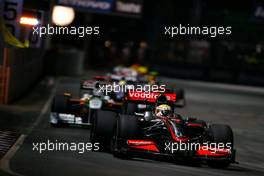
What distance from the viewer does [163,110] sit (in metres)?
14.0

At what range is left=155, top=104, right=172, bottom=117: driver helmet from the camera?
549 inches

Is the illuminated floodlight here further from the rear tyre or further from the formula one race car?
the rear tyre

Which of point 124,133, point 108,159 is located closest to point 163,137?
point 124,133

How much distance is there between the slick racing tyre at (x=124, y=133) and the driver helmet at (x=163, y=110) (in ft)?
3.04

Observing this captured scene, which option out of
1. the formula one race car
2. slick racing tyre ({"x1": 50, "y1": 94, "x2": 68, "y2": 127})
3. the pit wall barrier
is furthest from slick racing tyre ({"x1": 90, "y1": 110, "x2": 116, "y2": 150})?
the pit wall barrier

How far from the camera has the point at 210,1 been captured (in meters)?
56.3

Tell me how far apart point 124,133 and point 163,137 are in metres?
0.83

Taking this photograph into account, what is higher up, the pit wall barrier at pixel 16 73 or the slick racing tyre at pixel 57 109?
the pit wall barrier at pixel 16 73

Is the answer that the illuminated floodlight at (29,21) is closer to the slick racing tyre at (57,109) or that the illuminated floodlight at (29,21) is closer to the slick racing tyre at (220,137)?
the slick racing tyre at (57,109)

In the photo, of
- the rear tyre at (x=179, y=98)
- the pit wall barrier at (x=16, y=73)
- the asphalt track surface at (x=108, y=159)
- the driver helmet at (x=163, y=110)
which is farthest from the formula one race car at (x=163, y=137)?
the rear tyre at (x=179, y=98)

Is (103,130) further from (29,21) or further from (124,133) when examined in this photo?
(29,21)

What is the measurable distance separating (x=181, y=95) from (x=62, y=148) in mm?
14394

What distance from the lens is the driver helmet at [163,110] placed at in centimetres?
1395

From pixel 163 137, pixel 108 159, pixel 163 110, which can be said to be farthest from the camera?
pixel 163 110
